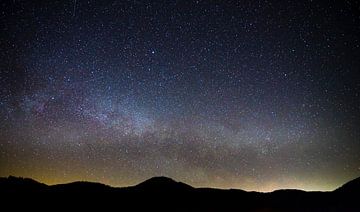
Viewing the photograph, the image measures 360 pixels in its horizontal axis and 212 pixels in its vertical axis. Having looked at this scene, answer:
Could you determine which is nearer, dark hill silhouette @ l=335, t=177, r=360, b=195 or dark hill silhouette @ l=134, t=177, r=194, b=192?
dark hill silhouette @ l=335, t=177, r=360, b=195

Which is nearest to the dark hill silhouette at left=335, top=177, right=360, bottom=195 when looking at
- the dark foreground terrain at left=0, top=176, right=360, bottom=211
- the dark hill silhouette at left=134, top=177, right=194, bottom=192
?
the dark foreground terrain at left=0, top=176, right=360, bottom=211

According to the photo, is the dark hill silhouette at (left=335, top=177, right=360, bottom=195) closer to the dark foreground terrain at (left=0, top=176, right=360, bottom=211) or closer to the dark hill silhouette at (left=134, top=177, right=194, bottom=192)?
the dark foreground terrain at (left=0, top=176, right=360, bottom=211)

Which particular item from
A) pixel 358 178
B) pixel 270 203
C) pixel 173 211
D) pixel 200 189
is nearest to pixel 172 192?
pixel 200 189

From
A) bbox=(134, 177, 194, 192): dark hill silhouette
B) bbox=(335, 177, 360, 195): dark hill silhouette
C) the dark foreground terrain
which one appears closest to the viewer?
the dark foreground terrain

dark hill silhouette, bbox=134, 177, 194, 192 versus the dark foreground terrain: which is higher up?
dark hill silhouette, bbox=134, 177, 194, 192

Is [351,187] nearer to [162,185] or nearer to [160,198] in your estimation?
[160,198]

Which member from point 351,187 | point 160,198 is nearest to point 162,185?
point 160,198

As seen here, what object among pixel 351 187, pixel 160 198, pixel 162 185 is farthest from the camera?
pixel 162 185

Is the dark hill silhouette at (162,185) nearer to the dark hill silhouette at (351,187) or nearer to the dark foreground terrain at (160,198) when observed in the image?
the dark foreground terrain at (160,198)

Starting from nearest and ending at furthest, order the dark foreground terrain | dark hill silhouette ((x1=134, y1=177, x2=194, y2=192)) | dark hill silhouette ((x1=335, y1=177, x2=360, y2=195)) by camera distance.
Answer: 1. the dark foreground terrain
2. dark hill silhouette ((x1=335, y1=177, x2=360, y2=195))
3. dark hill silhouette ((x1=134, y1=177, x2=194, y2=192))
